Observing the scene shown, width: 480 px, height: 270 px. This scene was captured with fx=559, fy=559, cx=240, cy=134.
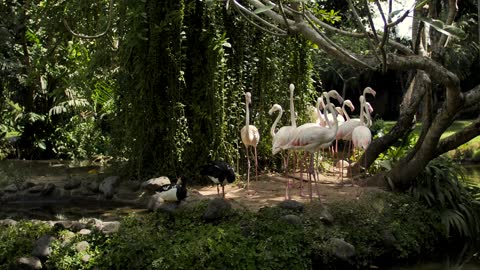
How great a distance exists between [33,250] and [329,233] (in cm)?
354

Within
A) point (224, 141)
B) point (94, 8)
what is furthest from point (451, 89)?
point (94, 8)

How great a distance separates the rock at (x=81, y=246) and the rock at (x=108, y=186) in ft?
9.99

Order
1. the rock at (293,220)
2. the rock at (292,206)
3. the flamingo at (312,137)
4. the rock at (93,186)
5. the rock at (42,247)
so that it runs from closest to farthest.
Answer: the rock at (42,247) → the rock at (293,220) → the rock at (292,206) → the flamingo at (312,137) → the rock at (93,186)

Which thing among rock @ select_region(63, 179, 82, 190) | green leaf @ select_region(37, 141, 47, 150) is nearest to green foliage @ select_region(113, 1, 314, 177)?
rock @ select_region(63, 179, 82, 190)

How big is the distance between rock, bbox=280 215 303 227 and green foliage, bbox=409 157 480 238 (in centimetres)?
233

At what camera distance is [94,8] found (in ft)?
37.3

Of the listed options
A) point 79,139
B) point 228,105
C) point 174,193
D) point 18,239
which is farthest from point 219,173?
point 79,139

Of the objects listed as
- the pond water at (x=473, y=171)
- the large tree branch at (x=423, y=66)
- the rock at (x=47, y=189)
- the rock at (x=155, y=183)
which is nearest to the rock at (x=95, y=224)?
the rock at (x=155, y=183)

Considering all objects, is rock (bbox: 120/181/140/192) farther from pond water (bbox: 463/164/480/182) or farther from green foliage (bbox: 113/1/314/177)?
pond water (bbox: 463/164/480/182)

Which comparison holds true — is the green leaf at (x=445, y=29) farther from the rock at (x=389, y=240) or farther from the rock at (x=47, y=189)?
the rock at (x=47, y=189)

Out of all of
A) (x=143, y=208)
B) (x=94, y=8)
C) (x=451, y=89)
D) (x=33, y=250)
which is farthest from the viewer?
(x=94, y=8)

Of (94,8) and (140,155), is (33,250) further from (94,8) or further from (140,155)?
(94,8)

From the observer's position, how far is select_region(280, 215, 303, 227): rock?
22.9 feet

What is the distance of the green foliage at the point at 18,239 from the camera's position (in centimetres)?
636
